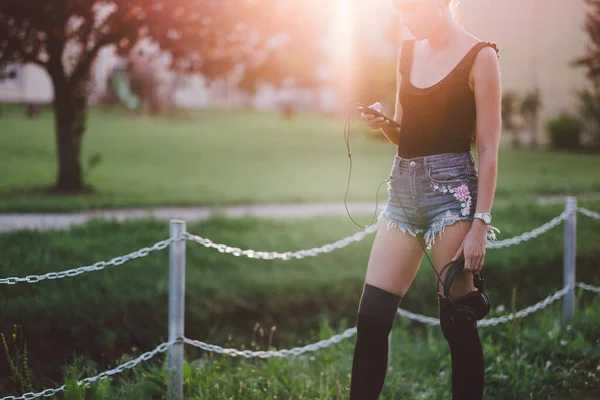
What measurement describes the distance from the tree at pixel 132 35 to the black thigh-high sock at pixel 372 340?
7.56m

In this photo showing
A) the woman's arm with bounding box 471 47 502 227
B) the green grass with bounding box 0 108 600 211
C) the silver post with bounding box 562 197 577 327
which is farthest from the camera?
the green grass with bounding box 0 108 600 211

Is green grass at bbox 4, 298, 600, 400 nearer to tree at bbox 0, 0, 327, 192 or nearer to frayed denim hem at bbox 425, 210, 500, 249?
frayed denim hem at bbox 425, 210, 500, 249

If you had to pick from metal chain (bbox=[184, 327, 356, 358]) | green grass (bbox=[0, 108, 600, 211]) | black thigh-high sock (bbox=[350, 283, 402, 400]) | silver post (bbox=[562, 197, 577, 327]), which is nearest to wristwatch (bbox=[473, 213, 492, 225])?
black thigh-high sock (bbox=[350, 283, 402, 400])

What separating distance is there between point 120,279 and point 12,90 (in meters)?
27.7

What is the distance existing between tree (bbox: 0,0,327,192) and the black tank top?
734 centimetres

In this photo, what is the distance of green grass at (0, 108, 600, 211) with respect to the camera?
1329 cm

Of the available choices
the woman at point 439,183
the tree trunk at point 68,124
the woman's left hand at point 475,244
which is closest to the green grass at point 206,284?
the woman at point 439,183

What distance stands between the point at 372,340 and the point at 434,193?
Result: 0.66 meters

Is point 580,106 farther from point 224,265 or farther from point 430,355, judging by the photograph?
point 430,355

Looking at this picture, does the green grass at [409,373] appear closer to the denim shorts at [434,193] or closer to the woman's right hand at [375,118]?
the denim shorts at [434,193]

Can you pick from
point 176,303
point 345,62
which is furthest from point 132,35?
point 345,62

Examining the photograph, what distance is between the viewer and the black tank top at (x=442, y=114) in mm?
2736

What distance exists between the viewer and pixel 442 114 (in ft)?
9.21

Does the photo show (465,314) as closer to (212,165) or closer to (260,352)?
(260,352)
